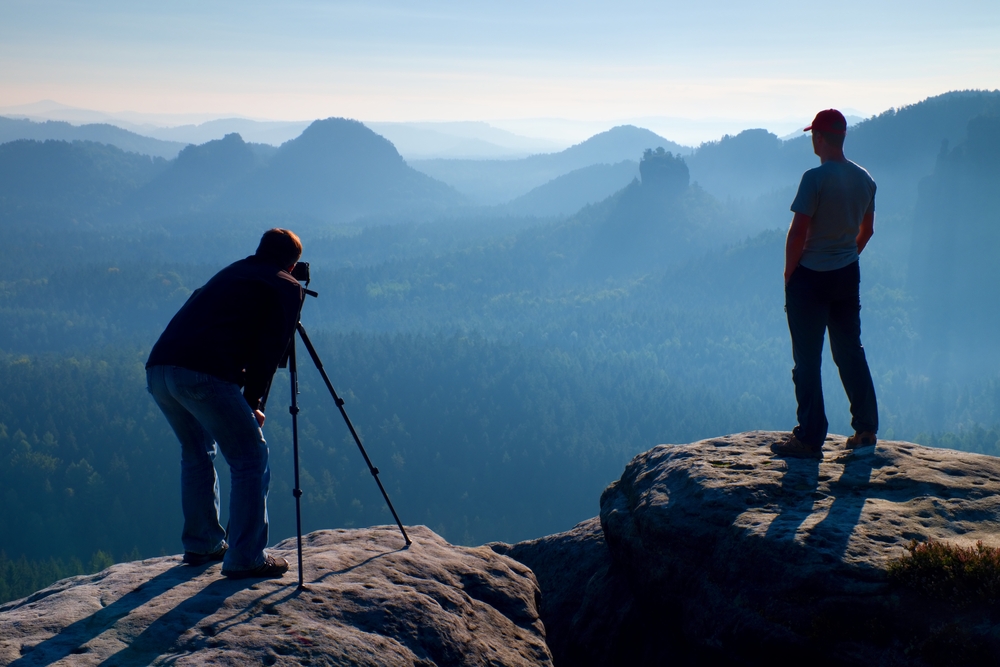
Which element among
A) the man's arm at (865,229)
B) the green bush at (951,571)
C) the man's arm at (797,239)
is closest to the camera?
the green bush at (951,571)

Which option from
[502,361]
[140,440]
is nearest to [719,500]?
[140,440]

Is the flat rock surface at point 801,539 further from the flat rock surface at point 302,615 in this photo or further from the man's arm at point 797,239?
the man's arm at point 797,239

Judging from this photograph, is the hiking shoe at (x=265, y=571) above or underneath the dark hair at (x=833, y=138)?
underneath

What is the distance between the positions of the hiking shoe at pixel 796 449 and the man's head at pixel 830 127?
→ 3.65m

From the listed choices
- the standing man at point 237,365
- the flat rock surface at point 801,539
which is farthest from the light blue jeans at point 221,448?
the flat rock surface at point 801,539

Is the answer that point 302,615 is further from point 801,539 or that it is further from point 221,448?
point 801,539

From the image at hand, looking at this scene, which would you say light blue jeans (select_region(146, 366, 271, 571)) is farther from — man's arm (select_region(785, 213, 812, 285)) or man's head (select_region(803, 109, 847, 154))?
man's head (select_region(803, 109, 847, 154))

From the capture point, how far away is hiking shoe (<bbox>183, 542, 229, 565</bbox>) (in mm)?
7242

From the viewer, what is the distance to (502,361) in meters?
167

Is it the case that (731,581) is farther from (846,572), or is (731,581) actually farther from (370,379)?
(370,379)

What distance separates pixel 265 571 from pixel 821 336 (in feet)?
22.1

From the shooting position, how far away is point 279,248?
666 cm

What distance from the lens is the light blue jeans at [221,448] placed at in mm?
6309

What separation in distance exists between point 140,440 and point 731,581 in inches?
4783
